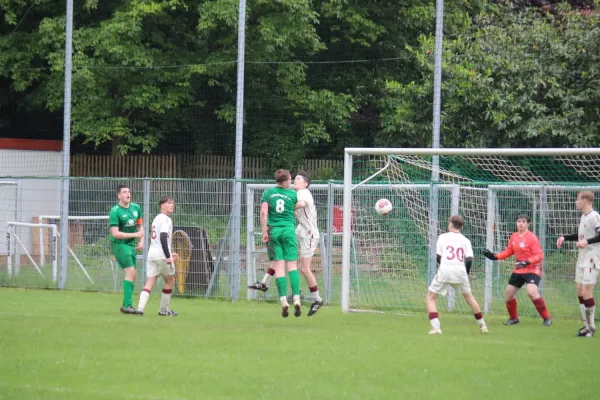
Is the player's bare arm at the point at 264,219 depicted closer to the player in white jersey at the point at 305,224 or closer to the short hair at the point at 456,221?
the player in white jersey at the point at 305,224

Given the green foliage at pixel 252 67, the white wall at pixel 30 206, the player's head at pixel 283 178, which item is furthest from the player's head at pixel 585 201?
the green foliage at pixel 252 67

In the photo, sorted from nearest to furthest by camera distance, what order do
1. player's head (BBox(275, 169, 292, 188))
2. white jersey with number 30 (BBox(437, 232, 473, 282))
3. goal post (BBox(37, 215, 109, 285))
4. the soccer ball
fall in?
white jersey with number 30 (BBox(437, 232, 473, 282)) < player's head (BBox(275, 169, 292, 188)) < the soccer ball < goal post (BBox(37, 215, 109, 285))

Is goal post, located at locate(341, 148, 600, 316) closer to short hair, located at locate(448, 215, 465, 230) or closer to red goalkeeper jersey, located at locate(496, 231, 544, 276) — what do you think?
red goalkeeper jersey, located at locate(496, 231, 544, 276)

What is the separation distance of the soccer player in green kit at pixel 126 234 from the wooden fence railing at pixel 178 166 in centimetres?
1338

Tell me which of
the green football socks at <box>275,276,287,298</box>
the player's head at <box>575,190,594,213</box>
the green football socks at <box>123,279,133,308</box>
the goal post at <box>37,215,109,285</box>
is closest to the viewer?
the player's head at <box>575,190,594,213</box>

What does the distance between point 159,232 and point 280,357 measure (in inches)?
181

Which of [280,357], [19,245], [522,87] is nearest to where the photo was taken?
[280,357]

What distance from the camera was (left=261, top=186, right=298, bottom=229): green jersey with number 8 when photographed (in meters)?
13.7

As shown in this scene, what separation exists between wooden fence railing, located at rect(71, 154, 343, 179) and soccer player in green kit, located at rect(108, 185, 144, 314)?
13.4 m

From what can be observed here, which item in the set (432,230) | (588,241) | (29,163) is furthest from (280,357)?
(29,163)

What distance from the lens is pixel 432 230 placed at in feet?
54.5

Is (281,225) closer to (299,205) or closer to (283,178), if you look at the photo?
(299,205)

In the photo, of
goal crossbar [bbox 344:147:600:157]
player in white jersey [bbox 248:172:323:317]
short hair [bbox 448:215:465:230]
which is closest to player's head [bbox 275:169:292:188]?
player in white jersey [bbox 248:172:323:317]

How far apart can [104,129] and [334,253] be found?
13.8 meters
